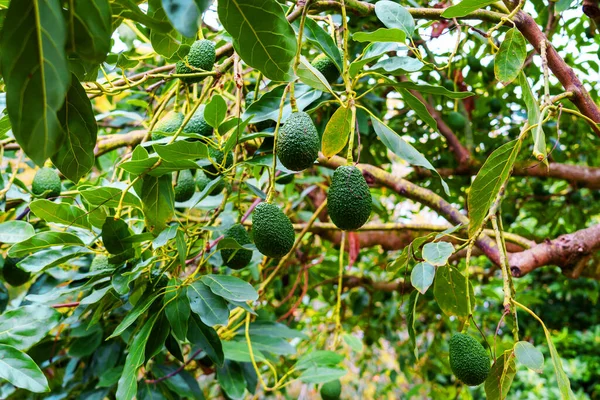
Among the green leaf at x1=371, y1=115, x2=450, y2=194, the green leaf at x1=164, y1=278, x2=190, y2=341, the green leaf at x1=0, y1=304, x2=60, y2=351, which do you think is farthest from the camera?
the green leaf at x1=0, y1=304, x2=60, y2=351

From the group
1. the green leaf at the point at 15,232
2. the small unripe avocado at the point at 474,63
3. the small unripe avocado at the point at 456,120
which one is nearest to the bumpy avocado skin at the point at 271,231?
the green leaf at the point at 15,232

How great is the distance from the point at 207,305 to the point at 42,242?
1.06 feet

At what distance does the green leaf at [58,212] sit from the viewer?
3.15ft

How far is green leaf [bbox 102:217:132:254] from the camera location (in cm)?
90

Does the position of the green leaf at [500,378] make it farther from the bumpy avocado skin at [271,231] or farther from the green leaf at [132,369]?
the green leaf at [132,369]

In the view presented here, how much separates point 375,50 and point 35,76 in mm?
518

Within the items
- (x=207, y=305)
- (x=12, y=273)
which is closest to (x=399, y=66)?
(x=207, y=305)

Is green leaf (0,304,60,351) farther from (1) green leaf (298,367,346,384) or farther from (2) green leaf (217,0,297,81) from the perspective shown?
(2) green leaf (217,0,297,81)

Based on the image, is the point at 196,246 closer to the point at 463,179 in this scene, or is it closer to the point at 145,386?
the point at 145,386

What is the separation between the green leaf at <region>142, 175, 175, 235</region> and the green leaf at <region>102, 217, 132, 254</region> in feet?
0.14

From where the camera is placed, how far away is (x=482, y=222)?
80 cm

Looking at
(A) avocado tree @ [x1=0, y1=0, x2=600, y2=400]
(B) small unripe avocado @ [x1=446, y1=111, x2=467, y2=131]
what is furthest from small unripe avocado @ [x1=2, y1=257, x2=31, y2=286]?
(B) small unripe avocado @ [x1=446, y1=111, x2=467, y2=131]

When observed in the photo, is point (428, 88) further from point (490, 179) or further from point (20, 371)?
point (20, 371)

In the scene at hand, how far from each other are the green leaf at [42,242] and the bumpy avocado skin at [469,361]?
2.21ft
